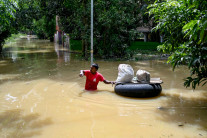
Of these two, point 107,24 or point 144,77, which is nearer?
point 144,77

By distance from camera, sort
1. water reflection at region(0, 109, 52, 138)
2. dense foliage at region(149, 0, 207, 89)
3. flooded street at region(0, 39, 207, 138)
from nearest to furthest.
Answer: water reflection at region(0, 109, 52, 138), flooded street at region(0, 39, 207, 138), dense foliage at region(149, 0, 207, 89)

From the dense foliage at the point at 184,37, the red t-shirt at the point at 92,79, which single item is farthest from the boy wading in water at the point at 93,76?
the dense foliage at the point at 184,37

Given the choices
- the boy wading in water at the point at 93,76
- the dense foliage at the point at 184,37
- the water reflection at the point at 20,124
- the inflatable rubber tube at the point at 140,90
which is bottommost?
the water reflection at the point at 20,124

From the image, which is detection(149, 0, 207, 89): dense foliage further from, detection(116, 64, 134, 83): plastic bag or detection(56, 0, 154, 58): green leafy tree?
detection(56, 0, 154, 58): green leafy tree

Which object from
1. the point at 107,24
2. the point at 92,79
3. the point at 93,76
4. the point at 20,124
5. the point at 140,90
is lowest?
the point at 20,124

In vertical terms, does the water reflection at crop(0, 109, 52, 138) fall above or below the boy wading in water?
below

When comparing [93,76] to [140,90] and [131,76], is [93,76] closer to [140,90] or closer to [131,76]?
[131,76]

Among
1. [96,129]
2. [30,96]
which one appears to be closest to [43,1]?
[30,96]

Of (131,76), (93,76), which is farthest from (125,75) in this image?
(93,76)

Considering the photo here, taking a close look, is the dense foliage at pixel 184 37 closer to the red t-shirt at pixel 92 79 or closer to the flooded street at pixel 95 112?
the flooded street at pixel 95 112

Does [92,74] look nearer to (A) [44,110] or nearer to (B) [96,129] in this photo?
(A) [44,110]

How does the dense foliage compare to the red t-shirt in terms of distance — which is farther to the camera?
the red t-shirt

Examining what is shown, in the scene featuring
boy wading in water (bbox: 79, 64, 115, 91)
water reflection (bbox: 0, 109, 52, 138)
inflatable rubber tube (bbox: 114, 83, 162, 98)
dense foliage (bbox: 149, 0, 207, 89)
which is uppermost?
dense foliage (bbox: 149, 0, 207, 89)

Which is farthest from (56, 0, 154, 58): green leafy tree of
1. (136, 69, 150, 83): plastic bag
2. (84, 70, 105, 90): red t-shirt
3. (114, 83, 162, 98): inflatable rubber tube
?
(114, 83, 162, 98): inflatable rubber tube
